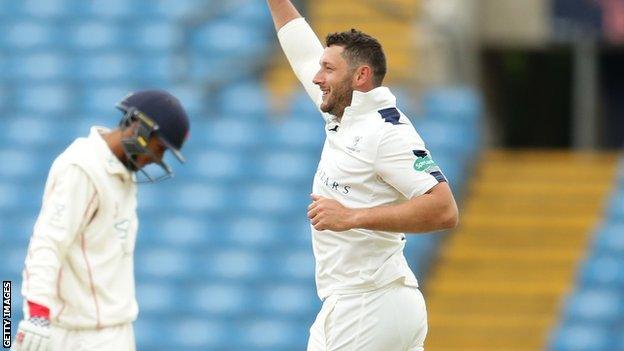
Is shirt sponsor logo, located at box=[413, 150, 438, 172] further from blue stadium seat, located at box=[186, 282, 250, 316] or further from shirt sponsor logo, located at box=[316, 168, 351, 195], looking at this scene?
blue stadium seat, located at box=[186, 282, 250, 316]

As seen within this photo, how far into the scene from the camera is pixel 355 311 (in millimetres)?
→ 5281

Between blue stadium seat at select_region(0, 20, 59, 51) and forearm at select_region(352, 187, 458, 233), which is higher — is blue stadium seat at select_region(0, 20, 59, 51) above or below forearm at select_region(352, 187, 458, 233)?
above

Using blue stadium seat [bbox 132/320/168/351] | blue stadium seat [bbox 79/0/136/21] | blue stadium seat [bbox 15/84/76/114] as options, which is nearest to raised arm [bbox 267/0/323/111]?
blue stadium seat [bbox 132/320/168/351]

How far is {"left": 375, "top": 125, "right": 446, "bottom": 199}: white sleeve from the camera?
5.06 meters

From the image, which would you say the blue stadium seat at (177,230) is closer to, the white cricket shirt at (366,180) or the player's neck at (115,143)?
the player's neck at (115,143)

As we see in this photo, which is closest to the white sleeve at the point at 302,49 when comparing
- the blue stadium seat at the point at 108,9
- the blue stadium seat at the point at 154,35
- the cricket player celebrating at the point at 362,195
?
the cricket player celebrating at the point at 362,195

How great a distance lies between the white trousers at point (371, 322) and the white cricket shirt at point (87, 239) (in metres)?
0.79

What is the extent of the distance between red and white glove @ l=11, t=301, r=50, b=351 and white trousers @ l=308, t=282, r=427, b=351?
90 centimetres

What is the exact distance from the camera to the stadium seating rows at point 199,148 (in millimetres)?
9688

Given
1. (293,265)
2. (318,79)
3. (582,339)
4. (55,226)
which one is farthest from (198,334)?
(318,79)

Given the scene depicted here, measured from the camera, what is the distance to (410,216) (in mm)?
4992

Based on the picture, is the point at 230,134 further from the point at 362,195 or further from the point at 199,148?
the point at 362,195

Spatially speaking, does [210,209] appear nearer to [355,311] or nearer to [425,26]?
[425,26]

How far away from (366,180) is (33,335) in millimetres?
1173
